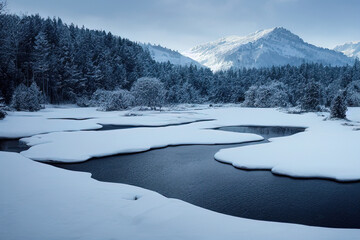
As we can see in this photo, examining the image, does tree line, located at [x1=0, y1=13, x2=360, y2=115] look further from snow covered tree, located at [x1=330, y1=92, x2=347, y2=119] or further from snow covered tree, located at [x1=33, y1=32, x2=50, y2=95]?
snow covered tree, located at [x1=330, y1=92, x2=347, y2=119]

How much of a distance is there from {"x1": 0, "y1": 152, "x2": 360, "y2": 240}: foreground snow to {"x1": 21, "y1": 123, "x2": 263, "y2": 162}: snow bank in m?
5.05

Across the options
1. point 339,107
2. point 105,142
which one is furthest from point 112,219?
point 339,107

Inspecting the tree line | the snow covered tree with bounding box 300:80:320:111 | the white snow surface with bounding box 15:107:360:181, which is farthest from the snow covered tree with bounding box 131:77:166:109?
the white snow surface with bounding box 15:107:360:181

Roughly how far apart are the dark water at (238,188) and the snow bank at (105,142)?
1184 mm

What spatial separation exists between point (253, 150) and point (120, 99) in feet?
133

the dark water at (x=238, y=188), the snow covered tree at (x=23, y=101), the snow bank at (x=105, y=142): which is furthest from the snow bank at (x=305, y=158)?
the snow covered tree at (x=23, y=101)

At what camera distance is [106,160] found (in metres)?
12.9

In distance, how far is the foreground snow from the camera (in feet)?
16.8

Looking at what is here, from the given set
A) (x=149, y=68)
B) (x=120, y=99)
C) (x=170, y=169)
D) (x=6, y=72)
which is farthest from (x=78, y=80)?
(x=170, y=169)

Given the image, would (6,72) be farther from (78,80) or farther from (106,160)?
(106,160)

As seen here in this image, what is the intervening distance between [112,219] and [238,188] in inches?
211

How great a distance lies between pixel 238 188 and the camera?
9.23 m

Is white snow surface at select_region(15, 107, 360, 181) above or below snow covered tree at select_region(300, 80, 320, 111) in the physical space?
below

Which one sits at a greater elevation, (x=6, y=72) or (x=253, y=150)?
(x=6, y=72)
